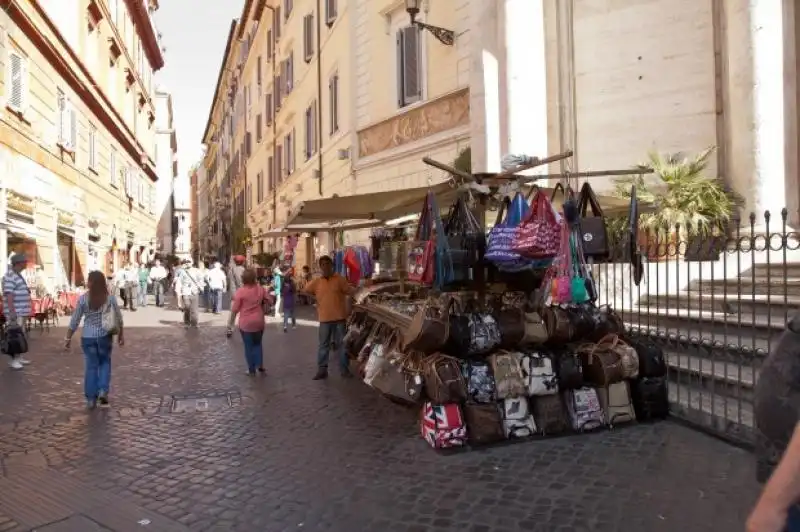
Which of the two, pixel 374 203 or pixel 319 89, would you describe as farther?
pixel 319 89

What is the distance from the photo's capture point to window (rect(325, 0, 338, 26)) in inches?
758

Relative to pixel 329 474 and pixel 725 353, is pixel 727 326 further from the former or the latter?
pixel 329 474

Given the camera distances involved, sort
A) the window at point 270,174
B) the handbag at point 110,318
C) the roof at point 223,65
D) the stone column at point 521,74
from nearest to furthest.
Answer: the handbag at point 110,318
the stone column at point 521,74
the window at point 270,174
the roof at point 223,65

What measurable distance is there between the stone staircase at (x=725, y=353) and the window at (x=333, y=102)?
1423cm

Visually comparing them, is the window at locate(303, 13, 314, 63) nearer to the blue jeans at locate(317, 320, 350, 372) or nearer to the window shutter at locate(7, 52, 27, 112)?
the window shutter at locate(7, 52, 27, 112)

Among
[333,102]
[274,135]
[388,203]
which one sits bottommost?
[388,203]

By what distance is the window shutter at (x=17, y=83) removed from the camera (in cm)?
1567

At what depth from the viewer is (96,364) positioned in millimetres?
7234

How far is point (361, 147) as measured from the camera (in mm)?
16984

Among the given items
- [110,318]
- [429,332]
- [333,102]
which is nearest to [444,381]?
[429,332]

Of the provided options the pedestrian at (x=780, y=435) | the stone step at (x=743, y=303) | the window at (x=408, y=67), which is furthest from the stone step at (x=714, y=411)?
the window at (x=408, y=67)

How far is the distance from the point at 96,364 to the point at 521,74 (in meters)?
7.90

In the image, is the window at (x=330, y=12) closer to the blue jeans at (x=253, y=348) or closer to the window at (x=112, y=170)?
the blue jeans at (x=253, y=348)

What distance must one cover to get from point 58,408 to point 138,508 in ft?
11.8
